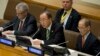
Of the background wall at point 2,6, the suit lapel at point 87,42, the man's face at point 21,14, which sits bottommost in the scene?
the background wall at point 2,6

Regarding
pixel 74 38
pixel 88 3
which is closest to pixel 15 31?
pixel 74 38

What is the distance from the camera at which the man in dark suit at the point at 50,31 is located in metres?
4.12

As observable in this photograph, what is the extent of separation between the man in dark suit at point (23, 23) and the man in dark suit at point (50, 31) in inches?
15.3

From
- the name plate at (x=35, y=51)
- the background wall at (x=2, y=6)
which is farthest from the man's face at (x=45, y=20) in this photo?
the background wall at (x=2, y=6)

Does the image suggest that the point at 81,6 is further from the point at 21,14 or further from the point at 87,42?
the point at 87,42


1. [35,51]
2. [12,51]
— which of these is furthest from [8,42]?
[35,51]

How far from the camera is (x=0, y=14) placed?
6.73m

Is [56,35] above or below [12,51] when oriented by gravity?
above

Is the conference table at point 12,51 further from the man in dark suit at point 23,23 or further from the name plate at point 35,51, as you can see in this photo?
the man in dark suit at point 23,23

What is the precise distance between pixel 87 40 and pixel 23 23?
1200 millimetres

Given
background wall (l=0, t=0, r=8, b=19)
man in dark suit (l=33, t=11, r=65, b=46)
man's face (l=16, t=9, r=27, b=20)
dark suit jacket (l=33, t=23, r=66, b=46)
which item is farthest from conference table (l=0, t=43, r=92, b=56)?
background wall (l=0, t=0, r=8, b=19)

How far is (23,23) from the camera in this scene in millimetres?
4773

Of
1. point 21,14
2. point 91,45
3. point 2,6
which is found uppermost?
point 21,14

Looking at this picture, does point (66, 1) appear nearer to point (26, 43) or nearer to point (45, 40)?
point (45, 40)
